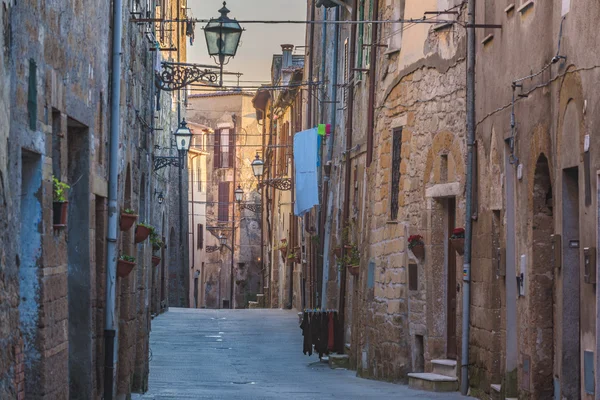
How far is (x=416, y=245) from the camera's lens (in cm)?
1716

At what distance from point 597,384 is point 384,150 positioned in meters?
9.51

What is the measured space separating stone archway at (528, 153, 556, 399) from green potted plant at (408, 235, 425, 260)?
15.1 feet

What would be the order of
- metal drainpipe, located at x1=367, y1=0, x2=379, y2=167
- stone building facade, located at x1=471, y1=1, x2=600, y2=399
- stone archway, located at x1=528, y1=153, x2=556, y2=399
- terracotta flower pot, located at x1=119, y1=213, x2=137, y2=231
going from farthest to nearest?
metal drainpipe, located at x1=367, y1=0, x2=379, y2=167 < terracotta flower pot, located at x1=119, y1=213, x2=137, y2=231 < stone archway, located at x1=528, y1=153, x2=556, y2=399 < stone building facade, located at x1=471, y1=1, x2=600, y2=399

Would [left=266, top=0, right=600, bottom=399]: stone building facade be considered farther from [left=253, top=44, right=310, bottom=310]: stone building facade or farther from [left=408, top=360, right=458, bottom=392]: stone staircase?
[left=253, top=44, right=310, bottom=310]: stone building facade

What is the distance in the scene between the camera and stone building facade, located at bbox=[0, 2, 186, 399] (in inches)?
356

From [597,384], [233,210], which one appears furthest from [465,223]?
[233,210]

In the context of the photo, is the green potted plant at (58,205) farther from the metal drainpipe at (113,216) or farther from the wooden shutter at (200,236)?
the wooden shutter at (200,236)

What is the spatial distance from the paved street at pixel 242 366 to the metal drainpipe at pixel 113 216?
5.97ft

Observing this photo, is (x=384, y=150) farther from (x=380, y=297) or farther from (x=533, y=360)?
(x=533, y=360)

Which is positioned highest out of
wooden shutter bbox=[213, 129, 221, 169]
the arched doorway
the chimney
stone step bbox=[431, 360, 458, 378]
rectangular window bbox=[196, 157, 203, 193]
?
the chimney

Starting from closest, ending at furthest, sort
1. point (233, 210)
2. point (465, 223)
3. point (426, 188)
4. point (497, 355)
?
point (497, 355), point (465, 223), point (426, 188), point (233, 210)

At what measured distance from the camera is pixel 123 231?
15.9 meters

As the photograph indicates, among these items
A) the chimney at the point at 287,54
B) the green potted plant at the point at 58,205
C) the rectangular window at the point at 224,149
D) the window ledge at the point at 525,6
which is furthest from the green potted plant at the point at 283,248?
the green potted plant at the point at 58,205

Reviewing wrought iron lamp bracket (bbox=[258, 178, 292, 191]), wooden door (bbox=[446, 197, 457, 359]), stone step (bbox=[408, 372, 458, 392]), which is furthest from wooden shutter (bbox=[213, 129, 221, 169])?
stone step (bbox=[408, 372, 458, 392])
